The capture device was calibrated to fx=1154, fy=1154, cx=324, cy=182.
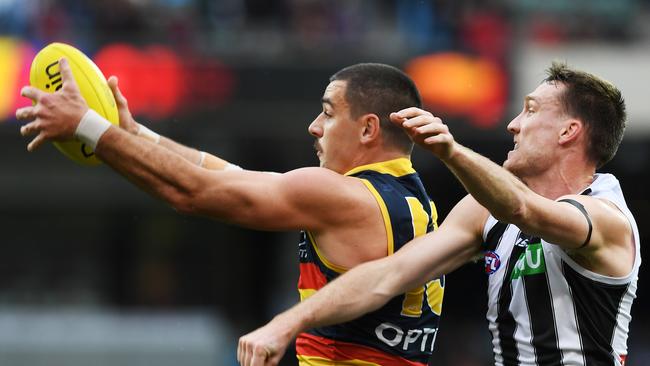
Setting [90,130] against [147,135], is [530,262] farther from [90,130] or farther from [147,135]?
[147,135]

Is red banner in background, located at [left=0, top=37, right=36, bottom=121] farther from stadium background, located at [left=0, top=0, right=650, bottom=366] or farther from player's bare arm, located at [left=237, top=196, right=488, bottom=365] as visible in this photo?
player's bare arm, located at [left=237, top=196, right=488, bottom=365]

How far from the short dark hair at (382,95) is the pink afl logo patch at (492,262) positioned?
755 mm

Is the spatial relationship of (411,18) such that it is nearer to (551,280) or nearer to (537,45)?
(537,45)

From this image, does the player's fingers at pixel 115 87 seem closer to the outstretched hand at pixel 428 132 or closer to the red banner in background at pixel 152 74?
the outstretched hand at pixel 428 132

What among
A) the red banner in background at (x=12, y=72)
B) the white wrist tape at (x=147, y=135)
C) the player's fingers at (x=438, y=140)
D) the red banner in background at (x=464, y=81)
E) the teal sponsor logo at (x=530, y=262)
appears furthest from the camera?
the red banner in background at (x=464, y=81)

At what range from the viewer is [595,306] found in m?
5.43

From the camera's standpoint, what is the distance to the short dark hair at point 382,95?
239 inches

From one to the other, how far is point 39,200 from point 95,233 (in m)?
1.26

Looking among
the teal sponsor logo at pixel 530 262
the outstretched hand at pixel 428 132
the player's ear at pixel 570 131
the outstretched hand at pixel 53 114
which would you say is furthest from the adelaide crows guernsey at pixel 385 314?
the outstretched hand at pixel 53 114

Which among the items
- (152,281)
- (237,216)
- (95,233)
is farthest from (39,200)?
(237,216)

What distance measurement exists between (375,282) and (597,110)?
4.62 feet

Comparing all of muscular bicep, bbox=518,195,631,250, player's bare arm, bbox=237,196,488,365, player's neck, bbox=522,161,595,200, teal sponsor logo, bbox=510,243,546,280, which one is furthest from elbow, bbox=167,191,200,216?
player's neck, bbox=522,161,595,200

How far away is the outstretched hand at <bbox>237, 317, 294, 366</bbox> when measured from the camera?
497cm

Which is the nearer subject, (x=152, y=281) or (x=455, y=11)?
(x=455, y=11)
